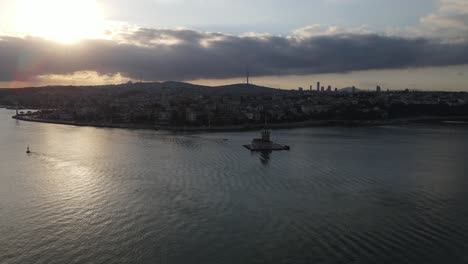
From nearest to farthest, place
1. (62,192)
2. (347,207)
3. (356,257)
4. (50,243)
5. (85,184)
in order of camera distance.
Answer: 1. (356,257)
2. (50,243)
3. (347,207)
4. (62,192)
5. (85,184)

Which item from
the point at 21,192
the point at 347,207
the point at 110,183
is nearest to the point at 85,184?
the point at 110,183

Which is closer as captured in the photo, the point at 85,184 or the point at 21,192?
the point at 21,192

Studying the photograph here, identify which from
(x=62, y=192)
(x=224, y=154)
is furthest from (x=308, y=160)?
(x=62, y=192)

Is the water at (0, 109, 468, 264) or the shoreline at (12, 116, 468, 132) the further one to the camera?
the shoreline at (12, 116, 468, 132)

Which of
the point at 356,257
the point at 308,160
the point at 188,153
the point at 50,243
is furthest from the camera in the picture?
the point at 188,153

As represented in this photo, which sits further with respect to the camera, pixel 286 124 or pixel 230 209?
pixel 286 124

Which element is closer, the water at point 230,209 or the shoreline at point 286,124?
the water at point 230,209

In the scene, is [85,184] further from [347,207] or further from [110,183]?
[347,207]
